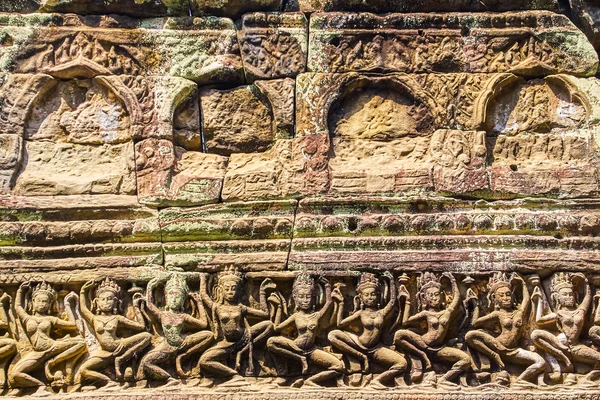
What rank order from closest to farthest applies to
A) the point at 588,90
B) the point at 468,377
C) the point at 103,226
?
the point at 468,377
the point at 103,226
the point at 588,90

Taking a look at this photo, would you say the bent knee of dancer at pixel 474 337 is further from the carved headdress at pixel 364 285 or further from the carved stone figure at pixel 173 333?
the carved stone figure at pixel 173 333

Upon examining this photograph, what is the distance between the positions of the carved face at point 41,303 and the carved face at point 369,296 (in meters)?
2.08

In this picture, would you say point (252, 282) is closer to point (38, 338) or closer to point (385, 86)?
point (38, 338)

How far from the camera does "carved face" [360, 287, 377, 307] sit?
18.1ft

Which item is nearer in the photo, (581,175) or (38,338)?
(38,338)

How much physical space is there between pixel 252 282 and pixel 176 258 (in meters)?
0.55

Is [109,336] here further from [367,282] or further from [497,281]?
[497,281]

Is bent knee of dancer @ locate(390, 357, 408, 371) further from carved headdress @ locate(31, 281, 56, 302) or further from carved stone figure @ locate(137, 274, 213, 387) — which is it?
carved headdress @ locate(31, 281, 56, 302)

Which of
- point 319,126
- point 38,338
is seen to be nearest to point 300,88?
point 319,126

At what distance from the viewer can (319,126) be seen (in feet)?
20.0

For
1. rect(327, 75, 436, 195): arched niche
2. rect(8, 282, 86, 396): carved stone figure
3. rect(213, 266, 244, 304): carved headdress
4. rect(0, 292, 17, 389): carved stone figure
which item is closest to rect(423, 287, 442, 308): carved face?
rect(327, 75, 436, 195): arched niche

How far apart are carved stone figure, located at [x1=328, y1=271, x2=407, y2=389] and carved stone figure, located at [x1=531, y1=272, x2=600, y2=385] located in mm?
933

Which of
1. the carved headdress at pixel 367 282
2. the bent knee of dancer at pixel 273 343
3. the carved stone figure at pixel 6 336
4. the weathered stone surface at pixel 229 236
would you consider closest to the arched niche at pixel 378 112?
the weathered stone surface at pixel 229 236

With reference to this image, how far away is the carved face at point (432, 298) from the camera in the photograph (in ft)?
18.1
